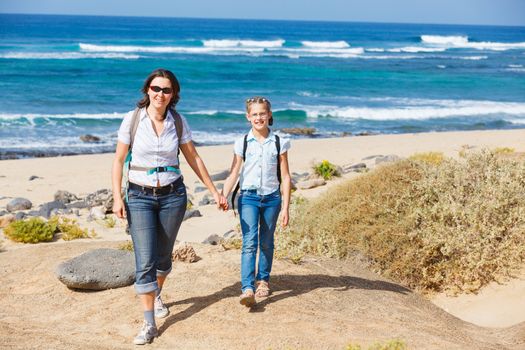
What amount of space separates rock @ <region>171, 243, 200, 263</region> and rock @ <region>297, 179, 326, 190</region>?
5680 millimetres

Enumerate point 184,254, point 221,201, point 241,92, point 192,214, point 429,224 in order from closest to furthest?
point 221,201 < point 184,254 < point 429,224 < point 192,214 < point 241,92

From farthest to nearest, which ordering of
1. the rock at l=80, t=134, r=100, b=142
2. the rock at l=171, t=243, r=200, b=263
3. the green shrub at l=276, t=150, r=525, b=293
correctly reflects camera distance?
the rock at l=80, t=134, r=100, b=142, the green shrub at l=276, t=150, r=525, b=293, the rock at l=171, t=243, r=200, b=263

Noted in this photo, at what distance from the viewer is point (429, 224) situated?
8.36m

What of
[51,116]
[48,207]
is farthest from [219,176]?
[51,116]

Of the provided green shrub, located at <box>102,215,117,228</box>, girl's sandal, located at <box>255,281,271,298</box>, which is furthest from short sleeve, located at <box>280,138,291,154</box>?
green shrub, located at <box>102,215,117,228</box>

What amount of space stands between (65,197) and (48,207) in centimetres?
88

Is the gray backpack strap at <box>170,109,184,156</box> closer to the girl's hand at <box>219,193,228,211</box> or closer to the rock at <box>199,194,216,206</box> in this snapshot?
the girl's hand at <box>219,193,228,211</box>

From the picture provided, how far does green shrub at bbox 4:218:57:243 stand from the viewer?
970cm

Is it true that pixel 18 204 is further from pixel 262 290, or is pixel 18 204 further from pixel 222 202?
pixel 222 202

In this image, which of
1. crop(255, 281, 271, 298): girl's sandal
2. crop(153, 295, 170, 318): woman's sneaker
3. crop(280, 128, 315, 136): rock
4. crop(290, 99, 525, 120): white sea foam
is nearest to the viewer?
crop(153, 295, 170, 318): woman's sneaker

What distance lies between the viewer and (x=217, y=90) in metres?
36.9

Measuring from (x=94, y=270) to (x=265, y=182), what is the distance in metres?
2.15

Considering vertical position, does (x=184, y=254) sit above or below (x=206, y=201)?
above

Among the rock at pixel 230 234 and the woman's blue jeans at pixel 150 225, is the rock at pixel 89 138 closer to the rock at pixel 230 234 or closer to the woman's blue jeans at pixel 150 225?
the rock at pixel 230 234
